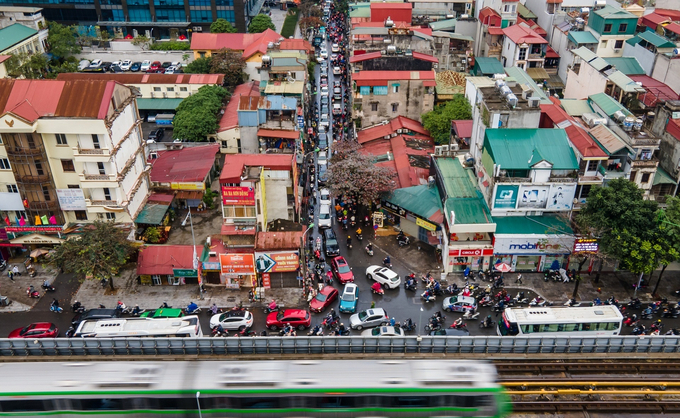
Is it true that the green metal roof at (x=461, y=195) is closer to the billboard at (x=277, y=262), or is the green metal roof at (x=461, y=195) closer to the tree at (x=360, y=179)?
the tree at (x=360, y=179)

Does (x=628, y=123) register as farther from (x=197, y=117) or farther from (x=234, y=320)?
(x=197, y=117)

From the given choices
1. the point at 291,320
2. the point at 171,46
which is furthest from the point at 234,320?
the point at 171,46

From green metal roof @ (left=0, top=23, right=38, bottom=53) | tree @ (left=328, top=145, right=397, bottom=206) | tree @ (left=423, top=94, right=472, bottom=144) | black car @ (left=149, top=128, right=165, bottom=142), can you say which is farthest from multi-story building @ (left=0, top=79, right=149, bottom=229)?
green metal roof @ (left=0, top=23, right=38, bottom=53)

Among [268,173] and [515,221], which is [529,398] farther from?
[268,173]

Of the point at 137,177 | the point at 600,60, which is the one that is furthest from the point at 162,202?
the point at 600,60

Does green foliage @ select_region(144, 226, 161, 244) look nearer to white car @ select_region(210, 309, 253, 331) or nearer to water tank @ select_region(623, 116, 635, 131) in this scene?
white car @ select_region(210, 309, 253, 331)
